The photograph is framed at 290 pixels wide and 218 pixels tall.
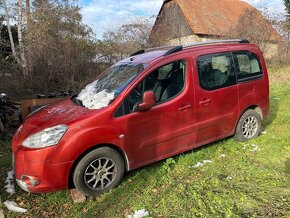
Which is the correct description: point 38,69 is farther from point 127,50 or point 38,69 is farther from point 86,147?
point 86,147

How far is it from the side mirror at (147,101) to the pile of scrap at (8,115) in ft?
15.9

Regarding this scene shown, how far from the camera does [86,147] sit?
13.2 ft

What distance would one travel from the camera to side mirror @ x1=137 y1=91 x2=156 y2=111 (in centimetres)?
432

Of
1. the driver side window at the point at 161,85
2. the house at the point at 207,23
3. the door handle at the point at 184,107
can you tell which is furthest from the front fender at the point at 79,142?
the house at the point at 207,23

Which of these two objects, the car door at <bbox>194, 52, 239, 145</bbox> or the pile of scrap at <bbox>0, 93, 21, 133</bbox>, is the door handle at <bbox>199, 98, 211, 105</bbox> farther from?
the pile of scrap at <bbox>0, 93, 21, 133</bbox>

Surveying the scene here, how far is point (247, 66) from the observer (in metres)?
5.83

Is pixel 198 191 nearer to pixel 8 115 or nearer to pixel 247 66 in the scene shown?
pixel 247 66

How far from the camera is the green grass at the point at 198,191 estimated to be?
371 cm

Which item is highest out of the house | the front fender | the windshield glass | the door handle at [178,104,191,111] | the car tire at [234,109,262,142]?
the house

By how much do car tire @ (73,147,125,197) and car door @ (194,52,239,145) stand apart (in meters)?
1.59

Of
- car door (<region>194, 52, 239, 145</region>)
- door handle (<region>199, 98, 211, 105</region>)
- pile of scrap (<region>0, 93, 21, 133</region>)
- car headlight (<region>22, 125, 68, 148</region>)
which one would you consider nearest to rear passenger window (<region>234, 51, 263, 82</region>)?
car door (<region>194, 52, 239, 145</region>)

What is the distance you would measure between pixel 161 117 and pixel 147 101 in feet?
1.36

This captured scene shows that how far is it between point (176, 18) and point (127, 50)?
35.3 ft

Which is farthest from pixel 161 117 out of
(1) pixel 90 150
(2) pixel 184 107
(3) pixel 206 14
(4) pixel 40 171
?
(3) pixel 206 14
